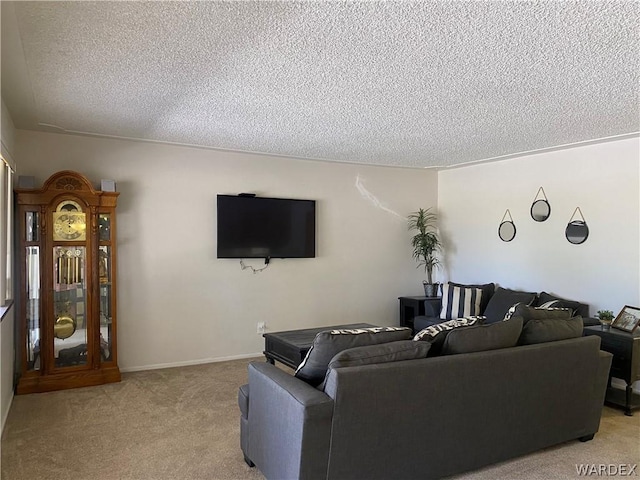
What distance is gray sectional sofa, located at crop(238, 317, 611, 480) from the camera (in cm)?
228

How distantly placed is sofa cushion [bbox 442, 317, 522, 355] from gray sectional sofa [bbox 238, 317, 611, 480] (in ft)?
0.08

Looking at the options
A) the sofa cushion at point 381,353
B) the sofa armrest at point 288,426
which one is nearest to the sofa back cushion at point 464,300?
the sofa cushion at point 381,353

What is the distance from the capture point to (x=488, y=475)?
2748mm

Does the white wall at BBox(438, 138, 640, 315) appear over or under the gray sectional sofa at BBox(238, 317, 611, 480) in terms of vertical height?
over

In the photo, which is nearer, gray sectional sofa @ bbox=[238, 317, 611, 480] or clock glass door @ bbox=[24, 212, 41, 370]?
gray sectional sofa @ bbox=[238, 317, 611, 480]

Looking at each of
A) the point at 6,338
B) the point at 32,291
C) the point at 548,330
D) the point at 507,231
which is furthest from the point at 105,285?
the point at 507,231

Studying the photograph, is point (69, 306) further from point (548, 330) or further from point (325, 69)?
point (548, 330)

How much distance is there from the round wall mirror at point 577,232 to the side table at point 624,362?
1170 mm

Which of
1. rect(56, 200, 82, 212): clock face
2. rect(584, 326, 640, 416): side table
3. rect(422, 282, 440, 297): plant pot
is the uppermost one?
rect(56, 200, 82, 212): clock face

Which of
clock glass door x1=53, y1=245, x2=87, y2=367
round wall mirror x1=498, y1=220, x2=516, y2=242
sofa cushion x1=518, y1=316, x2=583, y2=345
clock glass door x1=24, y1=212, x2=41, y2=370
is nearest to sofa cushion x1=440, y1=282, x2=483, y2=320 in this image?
round wall mirror x1=498, y1=220, x2=516, y2=242

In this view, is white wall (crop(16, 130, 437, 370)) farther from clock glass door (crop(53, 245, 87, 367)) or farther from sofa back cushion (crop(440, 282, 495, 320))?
sofa back cushion (crop(440, 282, 495, 320))

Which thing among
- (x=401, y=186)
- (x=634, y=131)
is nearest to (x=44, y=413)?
(x=401, y=186)

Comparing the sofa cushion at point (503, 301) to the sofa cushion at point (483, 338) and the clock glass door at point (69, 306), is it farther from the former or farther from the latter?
the clock glass door at point (69, 306)

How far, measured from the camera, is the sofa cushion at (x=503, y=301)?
5.09 meters
